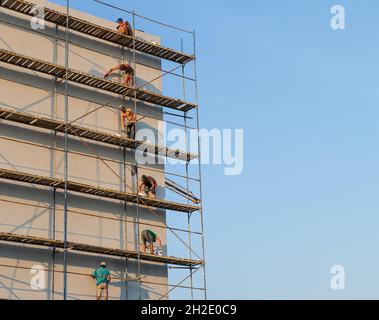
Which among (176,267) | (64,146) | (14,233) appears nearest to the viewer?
(14,233)

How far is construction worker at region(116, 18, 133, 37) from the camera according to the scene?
125ft

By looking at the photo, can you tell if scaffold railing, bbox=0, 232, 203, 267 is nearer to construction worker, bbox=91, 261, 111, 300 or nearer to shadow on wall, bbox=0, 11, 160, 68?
construction worker, bbox=91, 261, 111, 300

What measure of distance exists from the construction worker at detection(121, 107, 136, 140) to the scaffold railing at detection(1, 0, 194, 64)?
3.55m

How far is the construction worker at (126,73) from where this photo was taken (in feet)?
122

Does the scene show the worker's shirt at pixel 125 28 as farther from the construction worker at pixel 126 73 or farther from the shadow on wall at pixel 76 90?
the shadow on wall at pixel 76 90

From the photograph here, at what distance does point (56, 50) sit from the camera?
35.6m

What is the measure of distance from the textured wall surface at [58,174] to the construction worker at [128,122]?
402mm

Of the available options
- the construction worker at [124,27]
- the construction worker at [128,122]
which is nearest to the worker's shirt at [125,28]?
the construction worker at [124,27]

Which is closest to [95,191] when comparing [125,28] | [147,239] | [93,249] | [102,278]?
[93,249]

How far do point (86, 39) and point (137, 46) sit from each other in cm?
271

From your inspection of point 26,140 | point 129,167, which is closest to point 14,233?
point 26,140

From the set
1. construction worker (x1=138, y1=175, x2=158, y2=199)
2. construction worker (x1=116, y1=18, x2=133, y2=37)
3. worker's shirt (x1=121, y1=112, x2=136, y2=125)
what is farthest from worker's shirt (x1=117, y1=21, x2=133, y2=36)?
construction worker (x1=138, y1=175, x2=158, y2=199)
